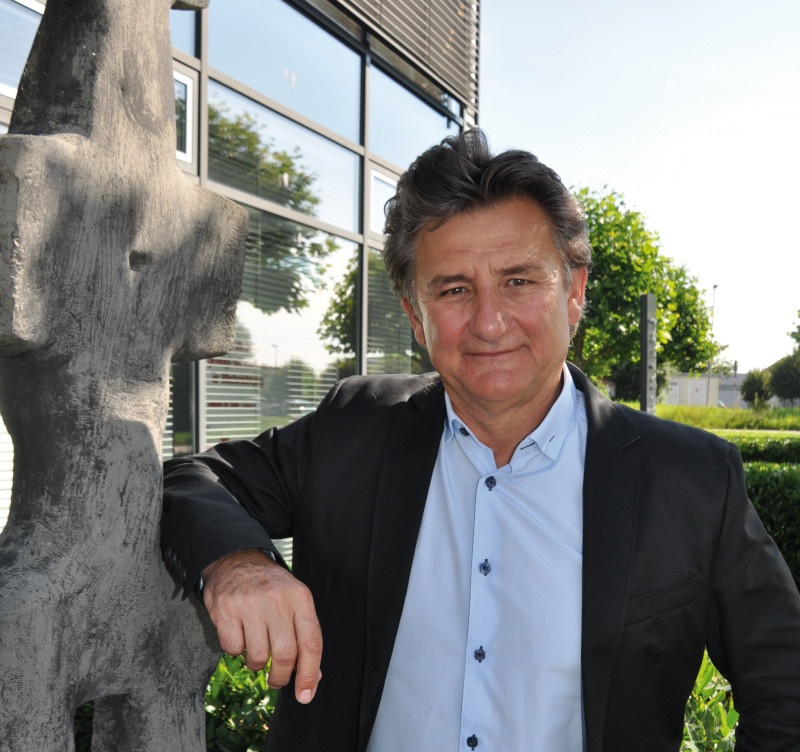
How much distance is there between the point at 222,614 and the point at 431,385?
1.00 meters

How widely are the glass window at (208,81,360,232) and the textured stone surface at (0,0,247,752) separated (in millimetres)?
4171

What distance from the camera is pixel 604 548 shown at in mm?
1760

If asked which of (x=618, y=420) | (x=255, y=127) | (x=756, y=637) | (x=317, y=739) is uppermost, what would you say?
(x=255, y=127)

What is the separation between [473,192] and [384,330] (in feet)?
18.1

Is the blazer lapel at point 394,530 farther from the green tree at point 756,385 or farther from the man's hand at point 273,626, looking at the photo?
the green tree at point 756,385

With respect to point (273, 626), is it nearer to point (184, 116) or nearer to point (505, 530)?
point (505, 530)

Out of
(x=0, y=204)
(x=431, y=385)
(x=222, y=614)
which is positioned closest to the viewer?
(x=0, y=204)

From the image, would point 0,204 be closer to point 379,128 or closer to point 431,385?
point 431,385

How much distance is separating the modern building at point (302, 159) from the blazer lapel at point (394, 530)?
2.98 m

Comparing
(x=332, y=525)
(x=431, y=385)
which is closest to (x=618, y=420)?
(x=431, y=385)

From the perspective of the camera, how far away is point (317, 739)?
6.07 feet

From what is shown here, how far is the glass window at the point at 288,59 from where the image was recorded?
5512 millimetres

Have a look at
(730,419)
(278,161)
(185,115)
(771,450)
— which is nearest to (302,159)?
(278,161)

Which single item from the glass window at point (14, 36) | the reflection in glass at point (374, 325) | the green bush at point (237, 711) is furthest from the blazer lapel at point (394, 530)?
the reflection in glass at point (374, 325)
